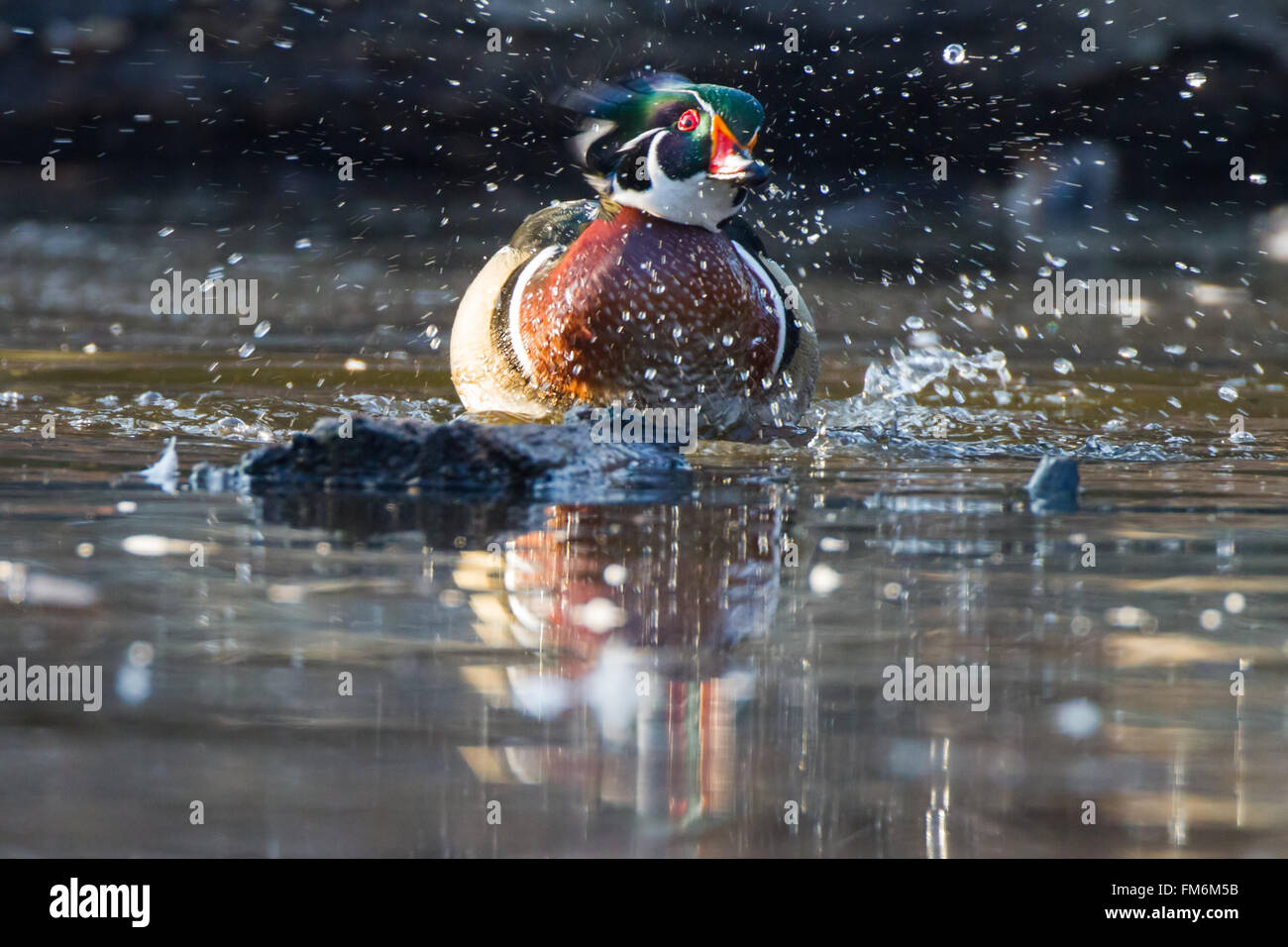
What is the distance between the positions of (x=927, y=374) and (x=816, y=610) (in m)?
3.66

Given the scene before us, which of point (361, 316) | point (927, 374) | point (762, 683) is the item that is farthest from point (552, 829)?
point (361, 316)

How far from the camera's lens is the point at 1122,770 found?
2.10 metres

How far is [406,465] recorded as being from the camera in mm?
4039

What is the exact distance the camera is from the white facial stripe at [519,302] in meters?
4.78

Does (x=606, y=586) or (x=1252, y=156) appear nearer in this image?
(x=606, y=586)

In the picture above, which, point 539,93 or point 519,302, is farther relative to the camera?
point 539,93

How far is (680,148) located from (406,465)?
118cm

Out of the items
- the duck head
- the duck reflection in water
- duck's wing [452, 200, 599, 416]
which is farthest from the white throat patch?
the duck reflection in water

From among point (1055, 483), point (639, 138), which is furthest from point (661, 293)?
point (1055, 483)

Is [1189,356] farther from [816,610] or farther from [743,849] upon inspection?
[743,849]

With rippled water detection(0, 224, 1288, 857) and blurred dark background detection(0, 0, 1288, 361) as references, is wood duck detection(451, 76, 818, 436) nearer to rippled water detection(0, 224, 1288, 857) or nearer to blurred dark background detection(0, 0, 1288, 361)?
rippled water detection(0, 224, 1288, 857)

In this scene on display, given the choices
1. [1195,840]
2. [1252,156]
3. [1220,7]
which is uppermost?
[1220,7]

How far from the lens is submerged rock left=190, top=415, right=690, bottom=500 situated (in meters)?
4.02

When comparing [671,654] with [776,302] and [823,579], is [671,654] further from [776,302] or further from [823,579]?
[776,302]
